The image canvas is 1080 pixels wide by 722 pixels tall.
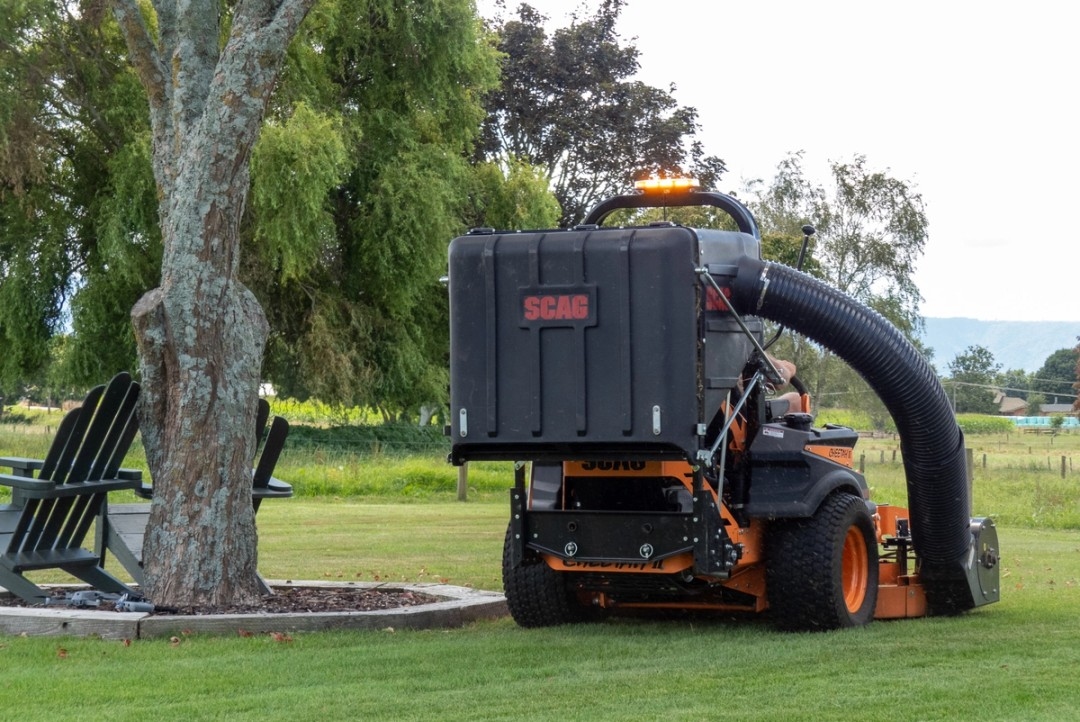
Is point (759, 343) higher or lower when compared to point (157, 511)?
higher

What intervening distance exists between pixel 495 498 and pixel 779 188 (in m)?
26.0

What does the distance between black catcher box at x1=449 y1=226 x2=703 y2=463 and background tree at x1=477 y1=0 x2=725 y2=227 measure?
36.9 m

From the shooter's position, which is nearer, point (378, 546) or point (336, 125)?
point (378, 546)

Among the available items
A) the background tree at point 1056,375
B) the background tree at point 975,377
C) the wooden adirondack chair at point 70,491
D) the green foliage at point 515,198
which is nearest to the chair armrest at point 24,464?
the wooden adirondack chair at point 70,491

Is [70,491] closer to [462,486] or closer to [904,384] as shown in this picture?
[904,384]

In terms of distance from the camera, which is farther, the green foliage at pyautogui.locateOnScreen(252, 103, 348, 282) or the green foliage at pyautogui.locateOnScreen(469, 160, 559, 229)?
the green foliage at pyautogui.locateOnScreen(469, 160, 559, 229)

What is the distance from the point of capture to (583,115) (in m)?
45.6

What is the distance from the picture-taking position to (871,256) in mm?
48812

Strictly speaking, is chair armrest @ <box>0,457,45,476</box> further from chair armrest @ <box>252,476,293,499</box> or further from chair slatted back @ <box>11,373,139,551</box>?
Answer: chair armrest @ <box>252,476,293,499</box>

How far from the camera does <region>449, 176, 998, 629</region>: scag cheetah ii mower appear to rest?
8117mm

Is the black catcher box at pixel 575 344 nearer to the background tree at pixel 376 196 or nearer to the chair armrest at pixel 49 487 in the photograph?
the chair armrest at pixel 49 487

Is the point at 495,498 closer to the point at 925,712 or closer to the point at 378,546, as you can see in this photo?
the point at 378,546

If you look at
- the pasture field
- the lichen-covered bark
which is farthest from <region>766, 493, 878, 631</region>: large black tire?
the lichen-covered bark

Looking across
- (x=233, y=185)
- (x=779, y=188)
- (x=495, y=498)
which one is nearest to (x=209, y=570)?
(x=233, y=185)
